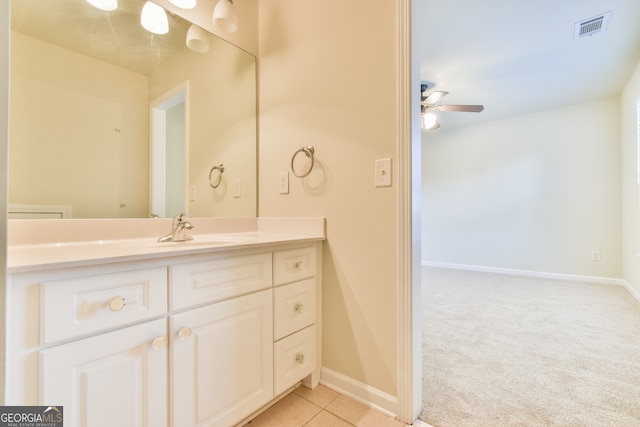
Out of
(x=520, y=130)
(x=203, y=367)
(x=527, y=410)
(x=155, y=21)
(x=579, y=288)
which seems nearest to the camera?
(x=203, y=367)

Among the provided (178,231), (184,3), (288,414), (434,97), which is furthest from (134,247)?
(434,97)

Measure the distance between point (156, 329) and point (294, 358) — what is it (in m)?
0.68

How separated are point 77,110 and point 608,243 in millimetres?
5075

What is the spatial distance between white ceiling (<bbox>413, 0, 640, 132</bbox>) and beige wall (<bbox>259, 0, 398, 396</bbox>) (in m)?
0.27

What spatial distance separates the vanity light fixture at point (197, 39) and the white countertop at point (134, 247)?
1031 mm

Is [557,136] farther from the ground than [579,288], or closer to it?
farther from the ground

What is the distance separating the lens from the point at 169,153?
4.68 ft

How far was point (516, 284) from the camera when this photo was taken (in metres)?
3.34

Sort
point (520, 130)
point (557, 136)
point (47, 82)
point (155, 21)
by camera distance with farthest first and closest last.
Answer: point (520, 130)
point (557, 136)
point (155, 21)
point (47, 82)

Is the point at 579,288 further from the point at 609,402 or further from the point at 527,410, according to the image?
the point at 527,410

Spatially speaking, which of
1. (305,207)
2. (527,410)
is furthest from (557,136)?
(305,207)

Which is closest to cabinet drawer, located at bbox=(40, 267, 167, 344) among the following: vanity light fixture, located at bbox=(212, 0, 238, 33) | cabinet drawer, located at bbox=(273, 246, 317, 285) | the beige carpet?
cabinet drawer, located at bbox=(273, 246, 317, 285)

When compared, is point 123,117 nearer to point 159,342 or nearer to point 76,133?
point 76,133

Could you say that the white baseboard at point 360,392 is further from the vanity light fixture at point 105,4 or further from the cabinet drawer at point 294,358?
the vanity light fixture at point 105,4
